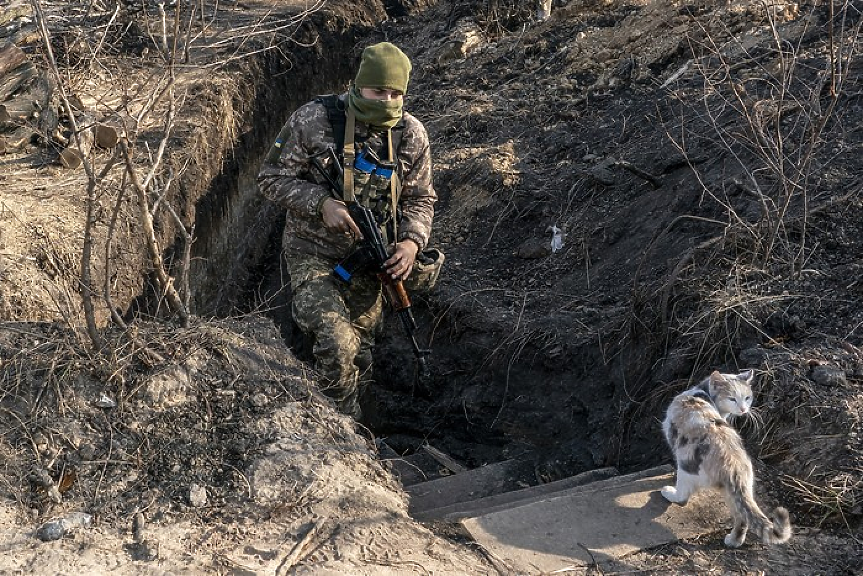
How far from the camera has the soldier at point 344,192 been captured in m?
5.38

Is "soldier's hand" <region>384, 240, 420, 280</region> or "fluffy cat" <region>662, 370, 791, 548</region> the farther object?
"soldier's hand" <region>384, 240, 420, 280</region>

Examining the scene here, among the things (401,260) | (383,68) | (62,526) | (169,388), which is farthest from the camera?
(401,260)

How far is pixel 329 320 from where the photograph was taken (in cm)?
546

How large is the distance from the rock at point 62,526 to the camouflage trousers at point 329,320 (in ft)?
5.89

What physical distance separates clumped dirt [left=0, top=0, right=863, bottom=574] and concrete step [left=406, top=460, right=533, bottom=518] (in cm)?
15


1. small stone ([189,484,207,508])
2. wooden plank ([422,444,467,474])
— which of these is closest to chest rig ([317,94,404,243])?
wooden plank ([422,444,467,474])

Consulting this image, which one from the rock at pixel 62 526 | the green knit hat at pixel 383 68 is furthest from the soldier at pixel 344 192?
the rock at pixel 62 526

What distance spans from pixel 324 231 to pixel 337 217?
40 centimetres

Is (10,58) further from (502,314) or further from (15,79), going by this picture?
(502,314)

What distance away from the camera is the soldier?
17.7ft

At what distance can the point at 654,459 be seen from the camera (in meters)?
5.03

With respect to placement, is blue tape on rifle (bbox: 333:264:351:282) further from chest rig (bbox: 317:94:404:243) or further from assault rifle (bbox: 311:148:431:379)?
chest rig (bbox: 317:94:404:243)

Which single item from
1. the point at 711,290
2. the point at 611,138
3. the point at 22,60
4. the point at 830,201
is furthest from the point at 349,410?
the point at 22,60

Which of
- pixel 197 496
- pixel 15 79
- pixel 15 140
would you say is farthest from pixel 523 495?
pixel 15 79
